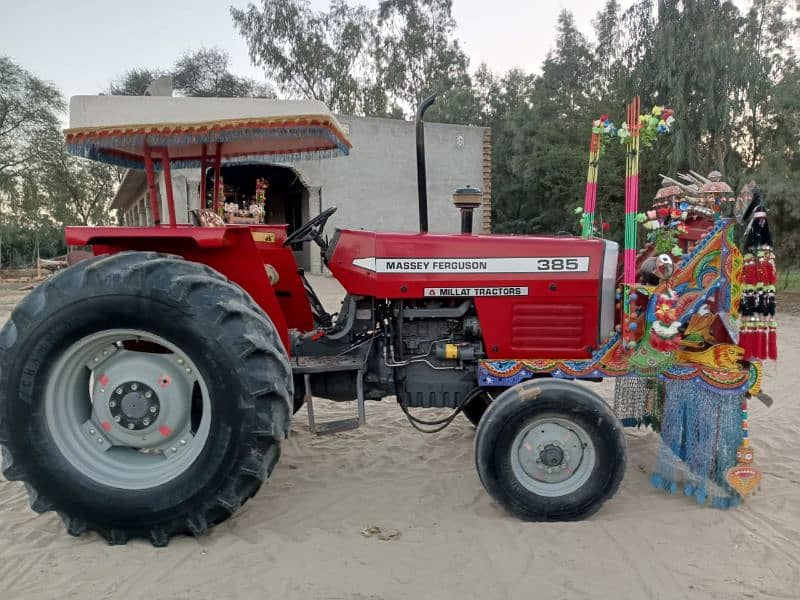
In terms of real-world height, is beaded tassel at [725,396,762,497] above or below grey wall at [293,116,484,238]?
below

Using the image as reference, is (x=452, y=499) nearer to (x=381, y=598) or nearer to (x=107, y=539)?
(x=381, y=598)

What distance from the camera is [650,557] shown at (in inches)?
100

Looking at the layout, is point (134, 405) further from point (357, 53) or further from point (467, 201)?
point (357, 53)

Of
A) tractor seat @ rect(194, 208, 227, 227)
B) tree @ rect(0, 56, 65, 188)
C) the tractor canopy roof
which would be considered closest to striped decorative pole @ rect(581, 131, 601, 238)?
the tractor canopy roof

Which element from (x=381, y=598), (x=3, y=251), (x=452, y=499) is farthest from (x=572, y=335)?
(x=3, y=251)

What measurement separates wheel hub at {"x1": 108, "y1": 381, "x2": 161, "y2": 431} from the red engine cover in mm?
1225

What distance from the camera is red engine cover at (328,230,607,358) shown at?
3084 millimetres

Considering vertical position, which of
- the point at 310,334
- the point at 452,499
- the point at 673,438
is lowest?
the point at 452,499

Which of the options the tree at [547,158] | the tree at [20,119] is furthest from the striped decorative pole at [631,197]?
the tree at [20,119]

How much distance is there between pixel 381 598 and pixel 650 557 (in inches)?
46.9

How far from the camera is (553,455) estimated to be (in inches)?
111

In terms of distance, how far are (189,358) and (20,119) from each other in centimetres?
2569

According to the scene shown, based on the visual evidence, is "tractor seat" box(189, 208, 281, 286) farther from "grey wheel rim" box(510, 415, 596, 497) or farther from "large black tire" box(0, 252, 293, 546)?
"grey wheel rim" box(510, 415, 596, 497)

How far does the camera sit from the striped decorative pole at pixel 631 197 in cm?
285
